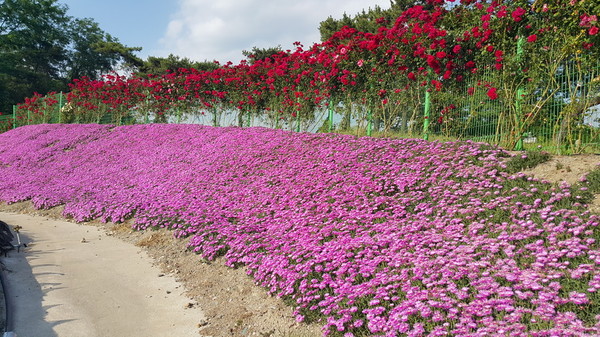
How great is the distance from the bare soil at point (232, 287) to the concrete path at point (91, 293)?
0.62 ft

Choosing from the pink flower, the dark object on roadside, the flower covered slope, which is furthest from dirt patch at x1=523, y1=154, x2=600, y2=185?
the dark object on roadside

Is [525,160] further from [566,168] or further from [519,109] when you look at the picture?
[519,109]

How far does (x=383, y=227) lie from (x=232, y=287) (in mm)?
2162

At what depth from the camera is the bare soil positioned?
441 centimetres

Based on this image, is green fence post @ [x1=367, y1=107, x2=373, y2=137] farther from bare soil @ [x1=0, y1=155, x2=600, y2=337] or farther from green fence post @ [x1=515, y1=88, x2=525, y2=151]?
bare soil @ [x1=0, y1=155, x2=600, y2=337]

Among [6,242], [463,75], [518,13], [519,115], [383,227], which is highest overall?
[518,13]

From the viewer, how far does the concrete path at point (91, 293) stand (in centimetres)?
454

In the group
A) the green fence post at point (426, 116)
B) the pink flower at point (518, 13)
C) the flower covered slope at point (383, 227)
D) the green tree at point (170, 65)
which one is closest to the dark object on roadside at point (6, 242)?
the flower covered slope at point (383, 227)

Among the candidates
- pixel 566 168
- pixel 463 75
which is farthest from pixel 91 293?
pixel 463 75

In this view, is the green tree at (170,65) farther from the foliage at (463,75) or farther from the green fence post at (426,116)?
the green fence post at (426,116)

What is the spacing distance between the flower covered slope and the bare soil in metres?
0.19

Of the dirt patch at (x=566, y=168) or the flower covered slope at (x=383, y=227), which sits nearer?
the flower covered slope at (x=383, y=227)

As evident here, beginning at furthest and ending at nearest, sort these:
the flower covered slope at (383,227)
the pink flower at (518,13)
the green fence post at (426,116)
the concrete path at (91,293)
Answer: the green fence post at (426,116), the pink flower at (518,13), the concrete path at (91,293), the flower covered slope at (383,227)

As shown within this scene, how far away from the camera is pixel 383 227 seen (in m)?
5.39
